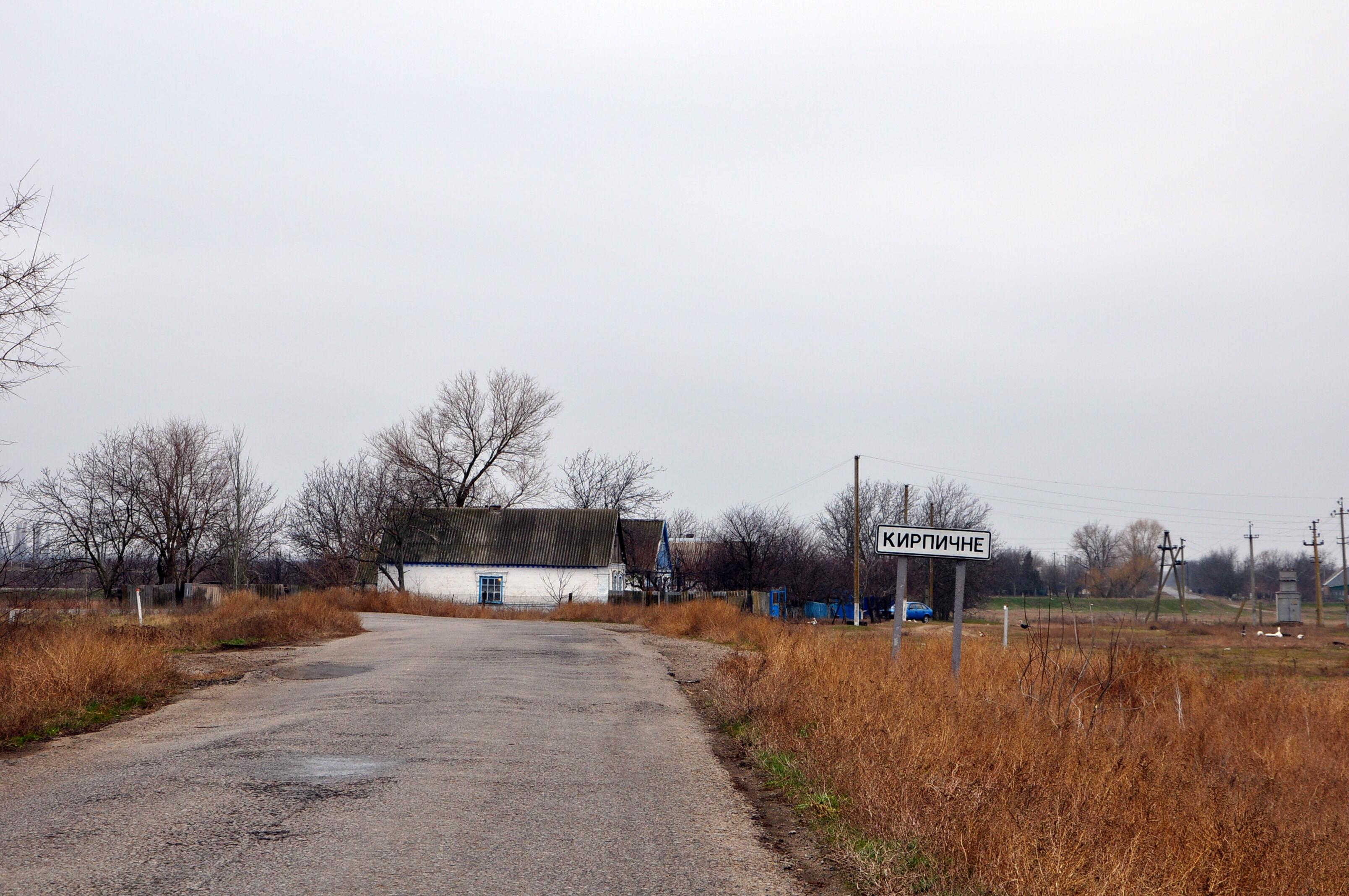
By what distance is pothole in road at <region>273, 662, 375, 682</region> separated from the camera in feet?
52.4

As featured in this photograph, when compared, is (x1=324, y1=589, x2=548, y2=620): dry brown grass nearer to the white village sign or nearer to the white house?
the white house

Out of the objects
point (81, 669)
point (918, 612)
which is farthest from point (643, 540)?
point (81, 669)

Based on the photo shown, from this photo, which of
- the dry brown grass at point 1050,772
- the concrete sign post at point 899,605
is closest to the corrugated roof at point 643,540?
the dry brown grass at point 1050,772

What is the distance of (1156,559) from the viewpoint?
255 feet

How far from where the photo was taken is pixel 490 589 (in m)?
59.4

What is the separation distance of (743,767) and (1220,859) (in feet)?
14.4

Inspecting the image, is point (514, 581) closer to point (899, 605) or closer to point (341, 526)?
point (341, 526)

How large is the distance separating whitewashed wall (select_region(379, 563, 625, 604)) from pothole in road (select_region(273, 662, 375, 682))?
130 feet

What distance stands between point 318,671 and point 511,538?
4350 centimetres

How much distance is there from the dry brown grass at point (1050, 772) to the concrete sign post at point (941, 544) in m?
1.25

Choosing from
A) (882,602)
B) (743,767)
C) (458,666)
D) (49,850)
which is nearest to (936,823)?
(743,767)

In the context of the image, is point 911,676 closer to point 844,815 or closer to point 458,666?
point 844,815

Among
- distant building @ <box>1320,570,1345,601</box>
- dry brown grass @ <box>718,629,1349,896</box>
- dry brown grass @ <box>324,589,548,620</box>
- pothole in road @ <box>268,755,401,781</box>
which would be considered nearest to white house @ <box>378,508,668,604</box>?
dry brown grass @ <box>324,589,548,620</box>

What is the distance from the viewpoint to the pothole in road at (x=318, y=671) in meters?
16.0
